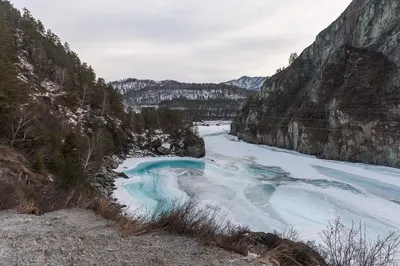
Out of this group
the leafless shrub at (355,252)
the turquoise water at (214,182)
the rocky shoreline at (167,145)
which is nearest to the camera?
the leafless shrub at (355,252)

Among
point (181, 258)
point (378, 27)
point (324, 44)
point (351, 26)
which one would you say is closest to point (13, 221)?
point (181, 258)

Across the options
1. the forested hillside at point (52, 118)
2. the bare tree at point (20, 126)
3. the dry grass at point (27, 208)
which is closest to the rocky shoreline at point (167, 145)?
the forested hillside at point (52, 118)

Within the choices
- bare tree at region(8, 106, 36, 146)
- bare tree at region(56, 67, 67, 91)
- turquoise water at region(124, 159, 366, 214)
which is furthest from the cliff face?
bare tree at region(56, 67, 67, 91)

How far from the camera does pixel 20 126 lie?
1984 centimetres

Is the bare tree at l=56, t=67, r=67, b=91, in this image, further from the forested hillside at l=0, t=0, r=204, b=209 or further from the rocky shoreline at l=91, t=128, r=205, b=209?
the rocky shoreline at l=91, t=128, r=205, b=209

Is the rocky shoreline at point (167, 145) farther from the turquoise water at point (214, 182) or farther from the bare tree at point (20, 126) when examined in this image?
the bare tree at point (20, 126)

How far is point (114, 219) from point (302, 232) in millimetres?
14289

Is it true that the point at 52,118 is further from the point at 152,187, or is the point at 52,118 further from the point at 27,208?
the point at 27,208

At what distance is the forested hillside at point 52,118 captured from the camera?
58.1 feet

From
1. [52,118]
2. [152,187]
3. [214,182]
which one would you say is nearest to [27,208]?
[152,187]

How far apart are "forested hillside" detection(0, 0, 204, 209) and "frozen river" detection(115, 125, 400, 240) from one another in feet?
17.4

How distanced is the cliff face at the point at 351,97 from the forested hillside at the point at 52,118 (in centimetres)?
2471

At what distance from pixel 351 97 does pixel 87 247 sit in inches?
2231

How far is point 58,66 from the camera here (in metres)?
57.7
